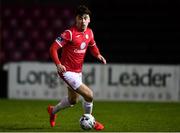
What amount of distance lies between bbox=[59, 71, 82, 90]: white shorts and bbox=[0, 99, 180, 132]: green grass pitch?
669 millimetres

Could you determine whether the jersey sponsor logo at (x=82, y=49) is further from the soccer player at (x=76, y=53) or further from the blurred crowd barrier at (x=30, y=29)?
the blurred crowd barrier at (x=30, y=29)

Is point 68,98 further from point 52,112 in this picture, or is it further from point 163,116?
point 163,116

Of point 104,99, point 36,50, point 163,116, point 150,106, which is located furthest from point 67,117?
point 36,50

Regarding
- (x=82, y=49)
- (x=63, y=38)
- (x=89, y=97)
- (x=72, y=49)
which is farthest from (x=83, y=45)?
(x=89, y=97)

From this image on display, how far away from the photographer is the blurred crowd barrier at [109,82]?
18.0 m

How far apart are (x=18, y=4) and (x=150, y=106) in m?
7.31

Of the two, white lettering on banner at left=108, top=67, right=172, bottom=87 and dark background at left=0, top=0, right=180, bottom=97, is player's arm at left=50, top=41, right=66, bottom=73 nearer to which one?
white lettering on banner at left=108, top=67, right=172, bottom=87

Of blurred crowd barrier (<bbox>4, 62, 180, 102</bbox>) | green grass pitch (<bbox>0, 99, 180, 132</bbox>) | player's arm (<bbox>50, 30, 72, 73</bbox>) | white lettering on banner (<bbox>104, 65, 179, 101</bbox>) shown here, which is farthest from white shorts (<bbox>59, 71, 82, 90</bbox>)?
white lettering on banner (<bbox>104, 65, 179, 101</bbox>)

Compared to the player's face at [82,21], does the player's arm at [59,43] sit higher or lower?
lower

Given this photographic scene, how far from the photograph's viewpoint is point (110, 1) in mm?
20859

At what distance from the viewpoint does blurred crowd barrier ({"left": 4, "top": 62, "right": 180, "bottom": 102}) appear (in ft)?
59.0

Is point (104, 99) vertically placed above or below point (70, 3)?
below

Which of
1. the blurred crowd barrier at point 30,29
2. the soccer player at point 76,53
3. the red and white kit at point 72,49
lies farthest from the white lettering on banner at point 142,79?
the red and white kit at point 72,49

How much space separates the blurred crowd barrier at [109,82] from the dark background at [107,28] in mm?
2085
